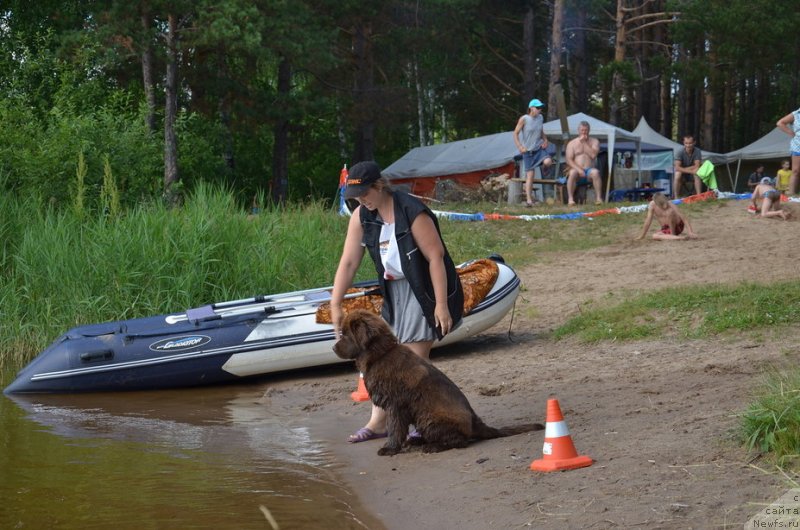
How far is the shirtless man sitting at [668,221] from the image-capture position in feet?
48.3

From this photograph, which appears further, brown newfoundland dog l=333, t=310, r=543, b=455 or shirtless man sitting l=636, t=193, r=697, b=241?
shirtless man sitting l=636, t=193, r=697, b=241

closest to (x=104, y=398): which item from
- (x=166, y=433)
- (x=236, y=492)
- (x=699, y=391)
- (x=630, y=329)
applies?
(x=166, y=433)

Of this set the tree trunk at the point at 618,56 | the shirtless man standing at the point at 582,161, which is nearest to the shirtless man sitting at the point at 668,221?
the shirtless man standing at the point at 582,161

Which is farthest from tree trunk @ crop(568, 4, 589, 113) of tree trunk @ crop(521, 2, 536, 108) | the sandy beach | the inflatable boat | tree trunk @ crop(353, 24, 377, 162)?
the inflatable boat

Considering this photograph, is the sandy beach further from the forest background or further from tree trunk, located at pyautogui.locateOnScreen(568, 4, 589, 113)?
tree trunk, located at pyautogui.locateOnScreen(568, 4, 589, 113)

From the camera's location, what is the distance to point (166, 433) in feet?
26.5

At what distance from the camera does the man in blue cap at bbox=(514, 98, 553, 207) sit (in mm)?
20344

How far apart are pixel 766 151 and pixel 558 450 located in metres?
29.8

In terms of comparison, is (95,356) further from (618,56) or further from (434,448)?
(618,56)

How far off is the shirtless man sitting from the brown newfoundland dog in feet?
30.7

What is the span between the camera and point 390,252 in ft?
20.7

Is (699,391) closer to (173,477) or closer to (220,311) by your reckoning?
(173,477)

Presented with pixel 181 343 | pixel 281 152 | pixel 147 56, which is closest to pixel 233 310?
pixel 181 343

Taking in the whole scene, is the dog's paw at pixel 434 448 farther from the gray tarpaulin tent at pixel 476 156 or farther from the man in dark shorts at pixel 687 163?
the gray tarpaulin tent at pixel 476 156
